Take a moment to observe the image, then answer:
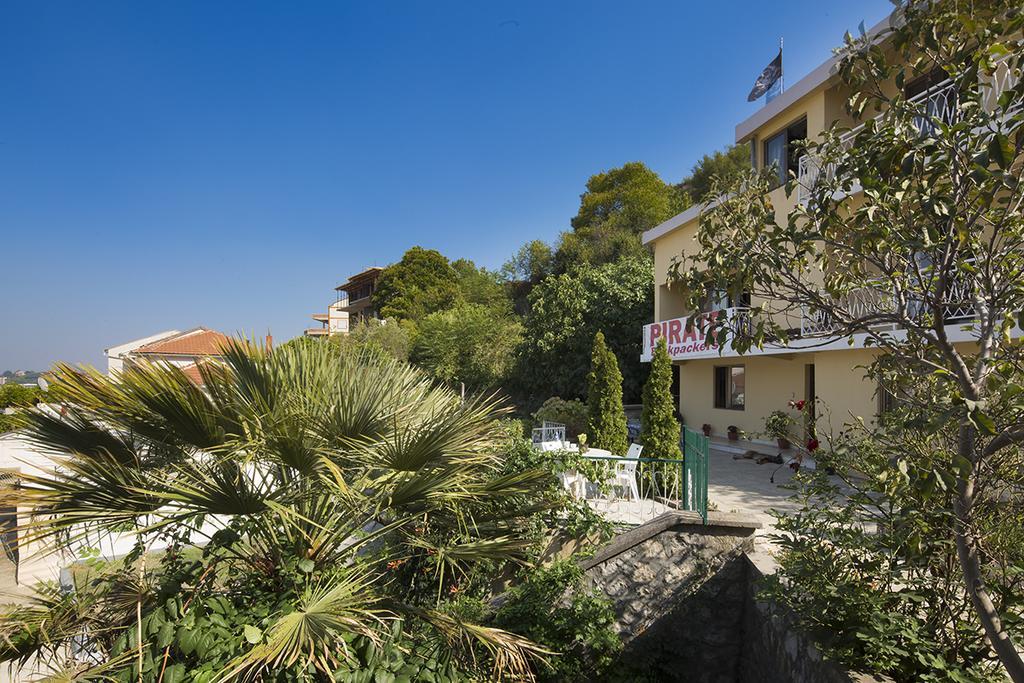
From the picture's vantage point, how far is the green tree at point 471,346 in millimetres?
23641

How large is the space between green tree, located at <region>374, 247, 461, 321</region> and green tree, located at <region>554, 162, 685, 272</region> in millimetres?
16914

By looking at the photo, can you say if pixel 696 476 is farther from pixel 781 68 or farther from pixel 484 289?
pixel 484 289

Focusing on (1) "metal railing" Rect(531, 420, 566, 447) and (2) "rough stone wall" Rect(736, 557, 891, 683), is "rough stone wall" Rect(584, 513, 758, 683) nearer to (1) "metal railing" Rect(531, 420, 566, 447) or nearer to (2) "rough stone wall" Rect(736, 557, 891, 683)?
(2) "rough stone wall" Rect(736, 557, 891, 683)

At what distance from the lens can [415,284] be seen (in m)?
48.7

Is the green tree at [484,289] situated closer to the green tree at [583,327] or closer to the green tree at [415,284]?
the green tree at [415,284]

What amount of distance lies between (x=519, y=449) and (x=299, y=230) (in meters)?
20.8

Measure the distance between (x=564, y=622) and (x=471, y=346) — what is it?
20.1 metres

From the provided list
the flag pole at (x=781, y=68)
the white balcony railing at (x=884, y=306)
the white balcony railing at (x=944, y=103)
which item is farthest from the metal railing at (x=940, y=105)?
the flag pole at (x=781, y=68)

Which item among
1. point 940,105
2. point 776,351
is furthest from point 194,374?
point 776,351

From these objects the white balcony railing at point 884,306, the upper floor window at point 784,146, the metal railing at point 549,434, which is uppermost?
the upper floor window at point 784,146

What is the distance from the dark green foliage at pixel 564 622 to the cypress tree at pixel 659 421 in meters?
3.64

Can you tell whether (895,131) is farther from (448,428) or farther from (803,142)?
(448,428)

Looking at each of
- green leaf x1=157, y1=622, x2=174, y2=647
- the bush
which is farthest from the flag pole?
green leaf x1=157, y1=622, x2=174, y2=647

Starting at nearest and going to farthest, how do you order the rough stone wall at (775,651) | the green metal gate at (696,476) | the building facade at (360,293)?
the rough stone wall at (775,651) < the green metal gate at (696,476) < the building facade at (360,293)
